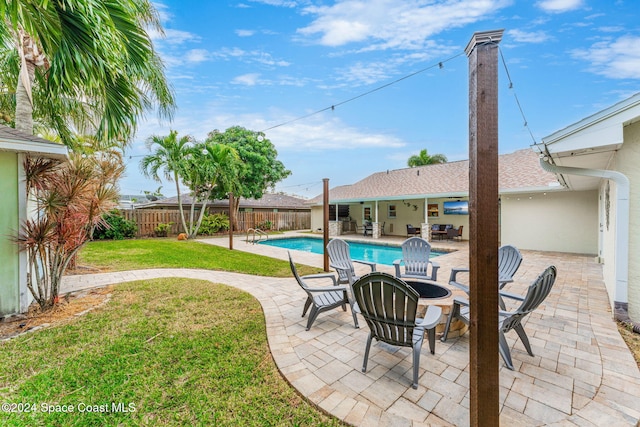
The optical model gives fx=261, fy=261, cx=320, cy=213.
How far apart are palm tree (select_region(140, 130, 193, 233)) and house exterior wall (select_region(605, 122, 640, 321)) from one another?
16.4m

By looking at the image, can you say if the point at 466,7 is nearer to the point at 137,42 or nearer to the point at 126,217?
the point at 137,42

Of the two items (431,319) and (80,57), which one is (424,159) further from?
(80,57)

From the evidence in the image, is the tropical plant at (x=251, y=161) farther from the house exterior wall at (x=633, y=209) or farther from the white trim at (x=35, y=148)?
the house exterior wall at (x=633, y=209)

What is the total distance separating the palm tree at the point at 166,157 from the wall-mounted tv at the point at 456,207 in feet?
51.3

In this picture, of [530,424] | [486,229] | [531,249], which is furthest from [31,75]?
[531,249]

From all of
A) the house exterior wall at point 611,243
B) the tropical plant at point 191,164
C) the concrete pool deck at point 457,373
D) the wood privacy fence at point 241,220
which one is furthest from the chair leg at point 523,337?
the wood privacy fence at point 241,220

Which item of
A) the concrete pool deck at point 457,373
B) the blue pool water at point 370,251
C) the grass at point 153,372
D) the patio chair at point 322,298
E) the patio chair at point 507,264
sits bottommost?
the blue pool water at point 370,251

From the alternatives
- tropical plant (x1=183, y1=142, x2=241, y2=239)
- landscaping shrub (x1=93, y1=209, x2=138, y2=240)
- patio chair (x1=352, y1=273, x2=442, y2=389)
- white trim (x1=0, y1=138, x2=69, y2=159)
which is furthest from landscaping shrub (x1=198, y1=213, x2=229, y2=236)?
patio chair (x1=352, y1=273, x2=442, y2=389)

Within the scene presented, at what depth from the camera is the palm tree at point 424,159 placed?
2801cm

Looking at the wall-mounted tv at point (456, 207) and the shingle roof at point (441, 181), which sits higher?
the shingle roof at point (441, 181)

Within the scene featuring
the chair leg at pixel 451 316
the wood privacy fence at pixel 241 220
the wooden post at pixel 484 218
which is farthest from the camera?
the wood privacy fence at pixel 241 220

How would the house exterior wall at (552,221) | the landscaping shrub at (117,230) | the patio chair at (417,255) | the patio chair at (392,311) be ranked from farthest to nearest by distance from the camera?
1. the landscaping shrub at (117,230)
2. the house exterior wall at (552,221)
3. the patio chair at (417,255)
4. the patio chair at (392,311)

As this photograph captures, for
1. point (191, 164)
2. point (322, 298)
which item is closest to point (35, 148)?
point (322, 298)

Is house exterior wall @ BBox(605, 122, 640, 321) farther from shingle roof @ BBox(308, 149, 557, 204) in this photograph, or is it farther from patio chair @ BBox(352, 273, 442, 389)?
shingle roof @ BBox(308, 149, 557, 204)
